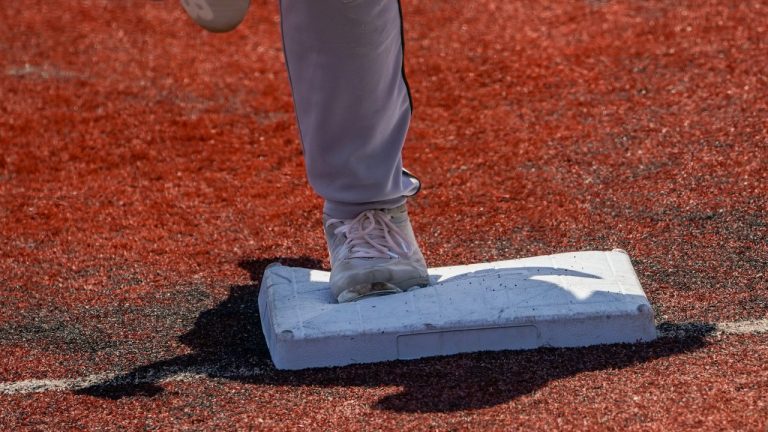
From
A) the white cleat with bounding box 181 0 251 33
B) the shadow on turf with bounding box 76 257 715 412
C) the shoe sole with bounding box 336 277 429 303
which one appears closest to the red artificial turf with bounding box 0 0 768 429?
the shadow on turf with bounding box 76 257 715 412

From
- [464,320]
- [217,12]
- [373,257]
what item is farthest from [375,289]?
[217,12]

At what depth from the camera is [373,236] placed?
2602 millimetres

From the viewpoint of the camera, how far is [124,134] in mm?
3973

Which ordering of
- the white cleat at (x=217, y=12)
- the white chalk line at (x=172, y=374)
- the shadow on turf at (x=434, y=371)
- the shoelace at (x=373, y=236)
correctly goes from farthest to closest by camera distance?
the shoelace at (x=373, y=236) → the white cleat at (x=217, y=12) → the white chalk line at (x=172, y=374) → the shadow on turf at (x=434, y=371)

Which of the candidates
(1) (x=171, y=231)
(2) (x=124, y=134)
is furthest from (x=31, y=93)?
(1) (x=171, y=231)

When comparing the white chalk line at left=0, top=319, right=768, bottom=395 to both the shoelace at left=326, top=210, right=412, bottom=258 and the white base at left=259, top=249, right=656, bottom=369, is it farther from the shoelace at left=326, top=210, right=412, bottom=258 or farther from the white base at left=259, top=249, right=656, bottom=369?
the shoelace at left=326, top=210, right=412, bottom=258

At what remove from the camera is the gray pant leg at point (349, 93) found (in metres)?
2.41

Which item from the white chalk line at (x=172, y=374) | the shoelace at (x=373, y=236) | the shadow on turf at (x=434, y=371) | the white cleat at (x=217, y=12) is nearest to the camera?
the shadow on turf at (x=434, y=371)

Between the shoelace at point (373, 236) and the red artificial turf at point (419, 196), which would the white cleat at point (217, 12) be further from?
the red artificial turf at point (419, 196)

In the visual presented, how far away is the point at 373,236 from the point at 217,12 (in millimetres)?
593

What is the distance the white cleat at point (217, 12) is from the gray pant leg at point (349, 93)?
99mm

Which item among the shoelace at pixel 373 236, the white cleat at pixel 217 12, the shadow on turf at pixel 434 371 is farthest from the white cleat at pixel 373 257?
the white cleat at pixel 217 12

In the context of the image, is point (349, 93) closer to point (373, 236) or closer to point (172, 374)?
point (373, 236)

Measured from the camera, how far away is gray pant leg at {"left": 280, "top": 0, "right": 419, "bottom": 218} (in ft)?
7.91
